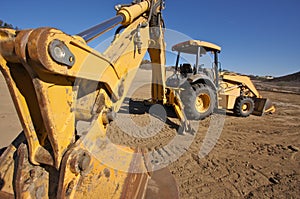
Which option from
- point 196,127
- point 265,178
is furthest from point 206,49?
point 265,178

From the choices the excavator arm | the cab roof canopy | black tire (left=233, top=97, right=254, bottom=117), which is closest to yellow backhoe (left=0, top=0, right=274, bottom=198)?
the excavator arm

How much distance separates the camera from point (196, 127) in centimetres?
523

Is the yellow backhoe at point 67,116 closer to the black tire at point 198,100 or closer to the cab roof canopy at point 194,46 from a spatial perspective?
the black tire at point 198,100

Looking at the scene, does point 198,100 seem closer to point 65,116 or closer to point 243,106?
point 243,106

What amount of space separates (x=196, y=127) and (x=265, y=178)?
2.44m

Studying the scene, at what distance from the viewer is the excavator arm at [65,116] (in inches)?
39.8

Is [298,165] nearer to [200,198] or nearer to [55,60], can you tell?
[200,198]

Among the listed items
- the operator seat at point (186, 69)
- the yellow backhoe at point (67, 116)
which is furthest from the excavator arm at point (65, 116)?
the operator seat at point (186, 69)

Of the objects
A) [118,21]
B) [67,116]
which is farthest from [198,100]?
[67,116]

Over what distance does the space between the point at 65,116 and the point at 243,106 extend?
6.76 m

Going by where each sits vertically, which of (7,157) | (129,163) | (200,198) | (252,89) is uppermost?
(252,89)

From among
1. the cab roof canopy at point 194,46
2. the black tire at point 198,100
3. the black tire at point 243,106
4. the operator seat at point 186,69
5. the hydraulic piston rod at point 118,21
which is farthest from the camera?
the black tire at point 243,106

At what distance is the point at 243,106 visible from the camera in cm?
682

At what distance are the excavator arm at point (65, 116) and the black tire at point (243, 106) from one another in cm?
556
